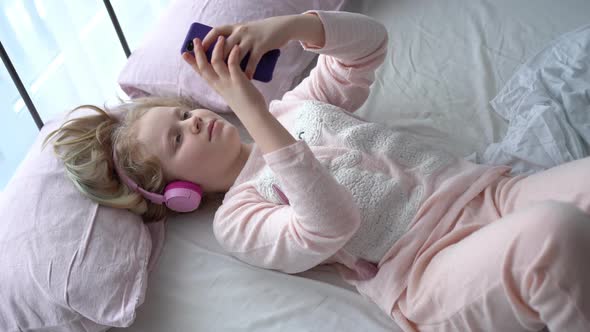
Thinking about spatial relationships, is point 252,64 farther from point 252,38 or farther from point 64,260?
point 64,260

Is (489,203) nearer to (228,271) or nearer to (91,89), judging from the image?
(228,271)

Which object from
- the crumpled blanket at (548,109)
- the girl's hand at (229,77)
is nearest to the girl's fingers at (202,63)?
the girl's hand at (229,77)

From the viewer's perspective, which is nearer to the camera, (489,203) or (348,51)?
(489,203)

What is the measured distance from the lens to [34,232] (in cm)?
99

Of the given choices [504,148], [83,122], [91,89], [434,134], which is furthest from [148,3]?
[504,148]

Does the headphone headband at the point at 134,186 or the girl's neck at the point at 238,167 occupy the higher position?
the headphone headband at the point at 134,186

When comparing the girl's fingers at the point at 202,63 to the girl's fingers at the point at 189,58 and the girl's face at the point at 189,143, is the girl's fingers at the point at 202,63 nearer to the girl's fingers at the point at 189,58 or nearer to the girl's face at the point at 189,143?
the girl's fingers at the point at 189,58

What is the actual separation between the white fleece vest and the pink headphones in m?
0.14

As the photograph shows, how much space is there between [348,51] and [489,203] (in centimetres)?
42

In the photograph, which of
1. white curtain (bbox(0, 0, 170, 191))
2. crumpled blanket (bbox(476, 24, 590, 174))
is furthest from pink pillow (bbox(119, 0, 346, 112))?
crumpled blanket (bbox(476, 24, 590, 174))

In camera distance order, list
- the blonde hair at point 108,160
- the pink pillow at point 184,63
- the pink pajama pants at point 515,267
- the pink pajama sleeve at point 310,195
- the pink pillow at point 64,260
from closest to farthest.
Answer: the pink pajama pants at point 515,267
the pink pajama sleeve at point 310,195
the pink pillow at point 64,260
the blonde hair at point 108,160
the pink pillow at point 184,63

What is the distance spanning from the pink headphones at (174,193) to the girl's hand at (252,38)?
1.03 ft

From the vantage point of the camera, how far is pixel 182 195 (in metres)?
1.09

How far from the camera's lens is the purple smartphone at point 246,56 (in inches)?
35.5
